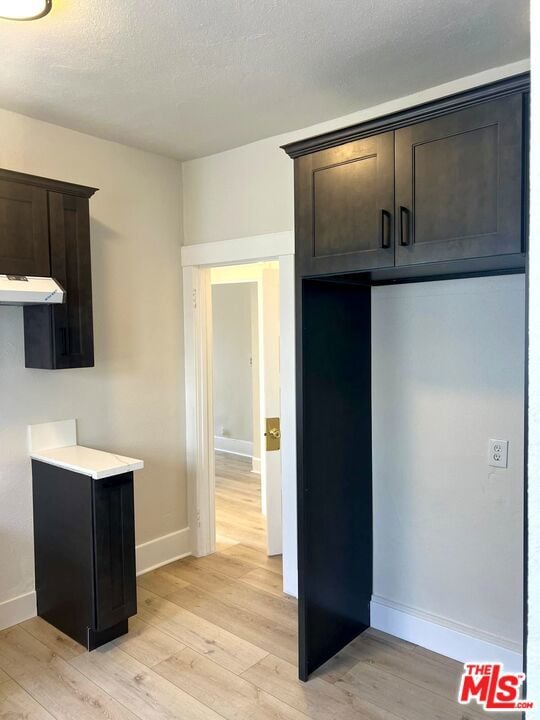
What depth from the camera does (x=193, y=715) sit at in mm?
2232

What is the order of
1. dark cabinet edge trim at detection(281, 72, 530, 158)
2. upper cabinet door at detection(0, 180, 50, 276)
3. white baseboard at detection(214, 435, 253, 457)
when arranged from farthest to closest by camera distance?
1. white baseboard at detection(214, 435, 253, 457)
2. upper cabinet door at detection(0, 180, 50, 276)
3. dark cabinet edge trim at detection(281, 72, 530, 158)

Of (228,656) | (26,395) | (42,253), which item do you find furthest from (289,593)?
(42,253)

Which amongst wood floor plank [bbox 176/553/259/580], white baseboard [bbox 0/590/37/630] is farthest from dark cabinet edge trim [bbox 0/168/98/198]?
wood floor plank [bbox 176/553/259/580]

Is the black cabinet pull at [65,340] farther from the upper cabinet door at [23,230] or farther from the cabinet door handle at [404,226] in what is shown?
the cabinet door handle at [404,226]

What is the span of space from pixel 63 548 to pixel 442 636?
1.98 m

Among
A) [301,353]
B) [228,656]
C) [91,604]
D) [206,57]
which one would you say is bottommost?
[228,656]

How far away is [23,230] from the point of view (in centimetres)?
267

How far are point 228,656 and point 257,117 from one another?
2.83 meters

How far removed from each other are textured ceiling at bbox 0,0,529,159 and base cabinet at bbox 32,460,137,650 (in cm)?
191

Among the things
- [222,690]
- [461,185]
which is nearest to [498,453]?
[461,185]

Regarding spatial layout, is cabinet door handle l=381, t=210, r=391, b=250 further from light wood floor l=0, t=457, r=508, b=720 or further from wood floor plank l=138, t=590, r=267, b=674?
wood floor plank l=138, t=590, r=267, b=674

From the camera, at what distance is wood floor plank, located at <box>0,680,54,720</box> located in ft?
7.36

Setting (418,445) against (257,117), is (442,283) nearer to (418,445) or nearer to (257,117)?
(418,445)

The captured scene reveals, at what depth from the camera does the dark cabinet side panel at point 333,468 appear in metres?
2.45
